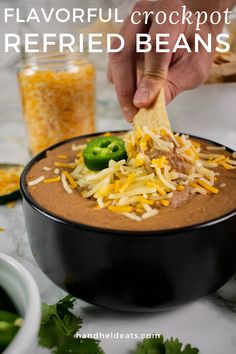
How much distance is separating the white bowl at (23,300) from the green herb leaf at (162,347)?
0.28 m

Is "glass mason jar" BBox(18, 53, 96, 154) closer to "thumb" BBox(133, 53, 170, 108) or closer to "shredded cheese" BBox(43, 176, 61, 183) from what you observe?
"thumb" BBox(133, 53, 170, 108)

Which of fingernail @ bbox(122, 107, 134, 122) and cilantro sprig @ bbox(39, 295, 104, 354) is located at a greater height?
fingernail @ bbox(122, 107, 134, 122)

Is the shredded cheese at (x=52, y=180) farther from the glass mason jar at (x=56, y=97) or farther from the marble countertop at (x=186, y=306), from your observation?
the glass mason jar at (x=56, y=97)

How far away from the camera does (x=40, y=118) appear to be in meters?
1.83

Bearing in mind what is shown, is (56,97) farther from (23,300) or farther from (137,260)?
(23,300)

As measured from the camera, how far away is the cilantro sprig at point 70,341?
0.92 meters

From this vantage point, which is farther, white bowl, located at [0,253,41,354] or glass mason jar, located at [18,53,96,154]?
glass mason jar, located at [18,53,96,154]

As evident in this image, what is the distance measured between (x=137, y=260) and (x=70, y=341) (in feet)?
0.67

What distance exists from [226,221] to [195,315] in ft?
0.79

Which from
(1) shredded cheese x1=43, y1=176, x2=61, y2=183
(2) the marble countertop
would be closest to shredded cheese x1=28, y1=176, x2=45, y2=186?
(1) shredded cheese x1=43, y1=176, x2=61, y2=183

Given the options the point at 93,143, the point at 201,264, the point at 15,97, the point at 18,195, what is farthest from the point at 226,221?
the point at 15,97

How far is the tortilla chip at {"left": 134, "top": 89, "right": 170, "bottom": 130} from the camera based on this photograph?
1192mm

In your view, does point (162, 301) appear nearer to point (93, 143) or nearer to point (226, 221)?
point (226, 221)

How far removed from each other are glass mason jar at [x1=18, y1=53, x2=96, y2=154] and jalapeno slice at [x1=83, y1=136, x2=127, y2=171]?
2.13 feet
